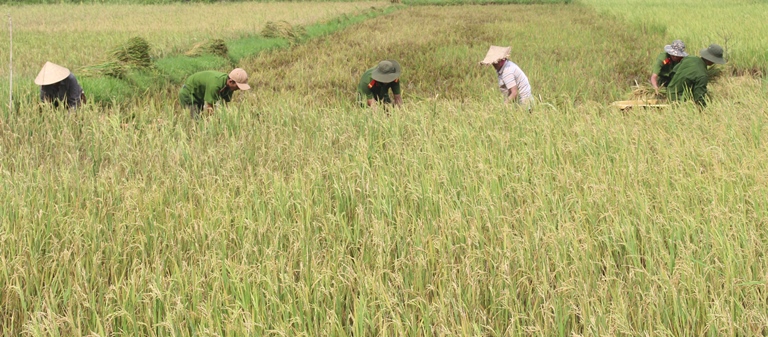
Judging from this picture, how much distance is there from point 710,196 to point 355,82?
6474mm

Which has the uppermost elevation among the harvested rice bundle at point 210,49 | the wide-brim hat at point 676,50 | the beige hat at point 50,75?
the beige hat at point 50,75

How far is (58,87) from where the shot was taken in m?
6.02

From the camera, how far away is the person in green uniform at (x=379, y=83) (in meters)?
5.95

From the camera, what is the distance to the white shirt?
6.08m

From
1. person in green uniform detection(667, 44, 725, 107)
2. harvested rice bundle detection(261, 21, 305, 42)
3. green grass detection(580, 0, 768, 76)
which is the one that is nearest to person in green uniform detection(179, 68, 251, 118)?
person in green uniform detection(667, 44, 725, 107)

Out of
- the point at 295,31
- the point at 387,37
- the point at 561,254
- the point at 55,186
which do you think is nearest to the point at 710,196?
the point at 561,254

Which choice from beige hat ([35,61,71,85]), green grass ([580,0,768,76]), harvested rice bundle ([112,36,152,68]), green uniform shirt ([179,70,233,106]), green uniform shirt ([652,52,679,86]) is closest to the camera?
beige hat ([35,61,71,85])

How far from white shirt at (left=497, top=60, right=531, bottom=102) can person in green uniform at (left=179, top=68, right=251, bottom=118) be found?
7.70 feet

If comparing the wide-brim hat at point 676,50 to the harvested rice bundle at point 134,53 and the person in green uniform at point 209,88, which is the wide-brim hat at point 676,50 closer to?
the person in green uniform at point 209,88

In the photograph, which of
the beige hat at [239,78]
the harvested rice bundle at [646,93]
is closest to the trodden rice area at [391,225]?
the beige hat at [239,78]

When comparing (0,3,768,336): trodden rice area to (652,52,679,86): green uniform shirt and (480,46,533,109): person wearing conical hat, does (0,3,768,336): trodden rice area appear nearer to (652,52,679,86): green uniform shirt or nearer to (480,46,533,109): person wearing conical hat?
(480,46,533,109): person wearing conical hat

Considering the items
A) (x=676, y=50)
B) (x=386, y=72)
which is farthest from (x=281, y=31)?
(x=676, y=50)

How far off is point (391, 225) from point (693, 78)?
12.6 feet

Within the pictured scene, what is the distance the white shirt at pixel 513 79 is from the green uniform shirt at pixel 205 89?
8.40 feet
